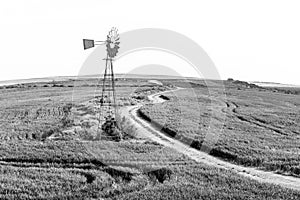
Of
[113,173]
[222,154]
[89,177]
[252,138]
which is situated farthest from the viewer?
[252,138]

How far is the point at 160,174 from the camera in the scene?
15.1 meters

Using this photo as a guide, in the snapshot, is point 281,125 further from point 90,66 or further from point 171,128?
point 90,66

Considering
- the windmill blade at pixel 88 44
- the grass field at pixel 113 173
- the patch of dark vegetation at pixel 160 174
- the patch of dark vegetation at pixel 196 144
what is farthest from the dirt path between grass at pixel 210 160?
the windmill blade at pixel 88 44

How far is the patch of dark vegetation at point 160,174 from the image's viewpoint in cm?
1467

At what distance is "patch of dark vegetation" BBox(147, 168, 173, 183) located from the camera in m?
14.7

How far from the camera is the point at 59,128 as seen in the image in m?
26.0

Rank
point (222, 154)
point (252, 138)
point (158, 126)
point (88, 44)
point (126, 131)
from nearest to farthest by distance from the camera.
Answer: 1. point (222, 154)
2. point (88, 44)
3. point (126, 131)
4. point (252, 138)
5. point (158, 126)

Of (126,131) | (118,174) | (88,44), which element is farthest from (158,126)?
(118,174)

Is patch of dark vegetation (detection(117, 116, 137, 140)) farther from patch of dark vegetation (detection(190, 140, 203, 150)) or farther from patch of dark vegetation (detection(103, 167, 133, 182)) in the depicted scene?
patch of dark vegetation (detection(103, 167, 133, 182))

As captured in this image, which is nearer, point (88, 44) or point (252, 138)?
point (88, 44)

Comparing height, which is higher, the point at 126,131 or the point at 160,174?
the point at 126,131

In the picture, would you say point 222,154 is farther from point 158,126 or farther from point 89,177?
point 158,126

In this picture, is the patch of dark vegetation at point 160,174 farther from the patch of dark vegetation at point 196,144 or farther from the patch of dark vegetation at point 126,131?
the patch of dark vegetation at point 126,131

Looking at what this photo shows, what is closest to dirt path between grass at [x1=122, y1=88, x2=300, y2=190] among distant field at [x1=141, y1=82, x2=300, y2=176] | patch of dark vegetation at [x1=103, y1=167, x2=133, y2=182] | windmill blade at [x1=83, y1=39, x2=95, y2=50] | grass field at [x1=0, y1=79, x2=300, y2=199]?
distant field at [x1=141, y1=82, x2=300, y2=176]
